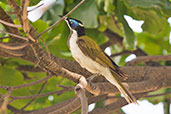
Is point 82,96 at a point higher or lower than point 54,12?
lower

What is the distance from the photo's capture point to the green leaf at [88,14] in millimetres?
3338

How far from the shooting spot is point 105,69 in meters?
3.02

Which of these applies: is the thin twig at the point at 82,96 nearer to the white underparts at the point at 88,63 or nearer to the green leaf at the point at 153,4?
the white underparts at the point at 88,63

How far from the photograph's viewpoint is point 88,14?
3.36 meters

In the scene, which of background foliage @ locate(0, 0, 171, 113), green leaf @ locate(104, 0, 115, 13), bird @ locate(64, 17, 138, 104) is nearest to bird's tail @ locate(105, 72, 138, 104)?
bird @ locate(64, 17, 138, 104)

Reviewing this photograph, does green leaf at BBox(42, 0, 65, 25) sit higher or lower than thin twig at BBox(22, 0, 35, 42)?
lower

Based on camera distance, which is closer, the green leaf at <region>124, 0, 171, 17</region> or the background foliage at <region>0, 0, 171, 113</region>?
the green leaf at <region>124, 0, 171, 17</region>

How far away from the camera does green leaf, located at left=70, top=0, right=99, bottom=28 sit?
3.34 metres

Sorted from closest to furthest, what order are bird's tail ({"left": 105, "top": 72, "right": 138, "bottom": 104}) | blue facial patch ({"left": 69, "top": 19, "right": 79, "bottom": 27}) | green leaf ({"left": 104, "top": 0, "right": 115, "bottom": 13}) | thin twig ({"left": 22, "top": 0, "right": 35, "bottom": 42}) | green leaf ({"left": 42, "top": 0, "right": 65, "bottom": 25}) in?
thin twig ({"left": 22, "top": 0, "right": 35, "bottom": 42}), bird's tail ({"left": 105, "top": 72, "right": 138, "bottom": 104}), green leaf ({"left": 104, "top": 0, "right": 115, "bottom": 13}), blue facial patch ({"left": 69, "top": 19, "right": 79, "bottom": 27}), green leaf ({"left": 42, "top": 0, "right": 65, "bottom": 25})

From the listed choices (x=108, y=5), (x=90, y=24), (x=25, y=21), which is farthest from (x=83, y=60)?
(x=25, y=21)

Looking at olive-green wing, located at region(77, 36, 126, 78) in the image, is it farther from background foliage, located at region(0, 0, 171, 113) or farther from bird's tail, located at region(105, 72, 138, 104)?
background foliage, located at region(0, 0, 171, 113)

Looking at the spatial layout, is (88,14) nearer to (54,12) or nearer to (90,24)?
(90,24)

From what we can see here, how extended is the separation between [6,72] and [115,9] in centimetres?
136

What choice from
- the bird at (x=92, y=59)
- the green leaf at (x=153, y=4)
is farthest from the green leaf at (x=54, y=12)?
the green leaf at (x=153, y=4)
